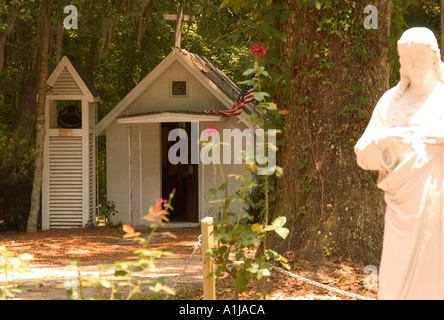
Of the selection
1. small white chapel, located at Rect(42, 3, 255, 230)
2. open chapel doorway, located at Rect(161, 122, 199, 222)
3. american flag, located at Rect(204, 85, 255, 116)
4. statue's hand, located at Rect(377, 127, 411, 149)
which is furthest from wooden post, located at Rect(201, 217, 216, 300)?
open chapel doorway, located at Rect(161, 122, 199, 222)

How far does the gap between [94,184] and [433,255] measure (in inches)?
621

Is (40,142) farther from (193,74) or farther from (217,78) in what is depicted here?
(217,78)

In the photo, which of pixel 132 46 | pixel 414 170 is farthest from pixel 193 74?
pixel 414 170

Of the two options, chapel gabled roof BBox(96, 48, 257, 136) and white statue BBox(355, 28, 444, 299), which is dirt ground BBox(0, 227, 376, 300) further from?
chapel gabled roof BBox(96, 48, 257, 136)

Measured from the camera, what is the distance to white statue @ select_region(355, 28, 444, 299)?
4.83 metres

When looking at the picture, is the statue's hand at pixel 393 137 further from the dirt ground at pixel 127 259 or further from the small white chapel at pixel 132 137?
the small white chapel at pixel 132 137

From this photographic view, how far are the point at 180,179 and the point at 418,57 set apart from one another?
17.4 meters

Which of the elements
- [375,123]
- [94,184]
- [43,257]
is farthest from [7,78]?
[375,123]

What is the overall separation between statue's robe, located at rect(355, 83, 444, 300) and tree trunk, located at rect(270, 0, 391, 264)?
4.39 meters

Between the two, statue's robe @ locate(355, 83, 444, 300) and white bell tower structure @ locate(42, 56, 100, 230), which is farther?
white bell tower structure @ locate(42, 56, 100, 230)

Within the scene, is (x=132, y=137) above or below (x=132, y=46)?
below

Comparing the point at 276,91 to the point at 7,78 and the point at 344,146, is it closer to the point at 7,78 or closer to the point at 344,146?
the point at 344,146

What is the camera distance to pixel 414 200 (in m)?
4.87

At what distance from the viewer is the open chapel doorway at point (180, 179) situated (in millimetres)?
21031
